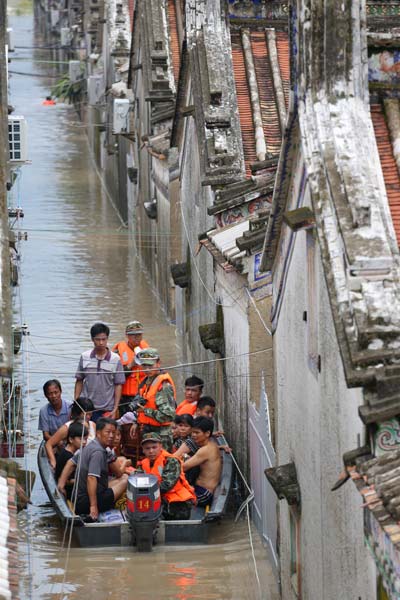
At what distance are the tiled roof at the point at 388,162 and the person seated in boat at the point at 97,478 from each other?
566 cm

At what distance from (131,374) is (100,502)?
3.12m

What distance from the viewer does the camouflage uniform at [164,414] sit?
1897cm

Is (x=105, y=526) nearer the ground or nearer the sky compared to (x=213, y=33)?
nearer the ground

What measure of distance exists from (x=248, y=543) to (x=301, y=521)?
12.0ft

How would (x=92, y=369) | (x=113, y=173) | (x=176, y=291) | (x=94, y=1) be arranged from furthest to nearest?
(x=94, y=1), (x=113, y=173), (x=176, y=291), (x=92, y=369)

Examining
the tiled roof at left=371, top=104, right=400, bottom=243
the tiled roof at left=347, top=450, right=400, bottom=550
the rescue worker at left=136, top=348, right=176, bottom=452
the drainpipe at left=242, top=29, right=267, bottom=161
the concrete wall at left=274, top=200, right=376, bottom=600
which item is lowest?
the rescue worker at left=136, top=348, right=176, bottom=452

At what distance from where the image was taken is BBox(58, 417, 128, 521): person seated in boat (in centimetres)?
1773

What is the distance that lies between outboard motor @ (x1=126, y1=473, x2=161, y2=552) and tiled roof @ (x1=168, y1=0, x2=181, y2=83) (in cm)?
1703

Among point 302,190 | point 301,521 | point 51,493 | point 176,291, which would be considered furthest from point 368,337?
point 176,291

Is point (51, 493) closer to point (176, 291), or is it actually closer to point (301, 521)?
point (301, 521)

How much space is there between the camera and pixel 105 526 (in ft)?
57.8

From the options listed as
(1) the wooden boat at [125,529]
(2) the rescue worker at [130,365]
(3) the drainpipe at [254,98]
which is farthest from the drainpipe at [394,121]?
(3) the drainpipe at [254,98]

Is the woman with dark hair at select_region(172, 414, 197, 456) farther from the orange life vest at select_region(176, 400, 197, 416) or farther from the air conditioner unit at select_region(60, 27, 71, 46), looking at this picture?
the air conditioner unit at select_region(60, 27, 71, 46)

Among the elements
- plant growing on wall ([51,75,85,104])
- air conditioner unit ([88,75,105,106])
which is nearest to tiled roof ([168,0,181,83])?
air conditioner unit ([88,75,105,106])
